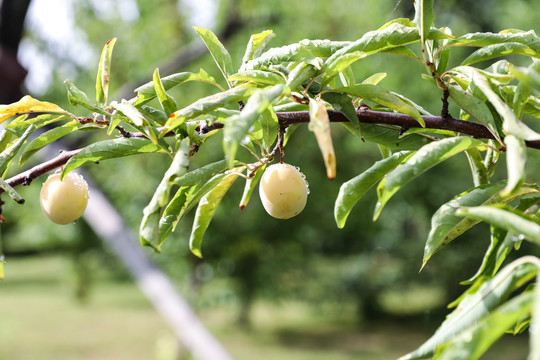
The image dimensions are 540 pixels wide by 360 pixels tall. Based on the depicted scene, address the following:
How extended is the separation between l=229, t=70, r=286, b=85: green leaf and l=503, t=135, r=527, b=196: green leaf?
8.8 inches

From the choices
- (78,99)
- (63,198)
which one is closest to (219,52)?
(78,99)

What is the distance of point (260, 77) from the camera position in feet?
1.72

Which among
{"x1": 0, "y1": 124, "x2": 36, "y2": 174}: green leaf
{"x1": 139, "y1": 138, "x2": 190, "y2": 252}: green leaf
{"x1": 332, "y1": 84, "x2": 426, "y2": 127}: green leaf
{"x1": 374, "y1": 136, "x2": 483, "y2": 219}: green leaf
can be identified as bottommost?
{"x1": 374, "y1": 136, "x2": 483, "y2": 219}: green leaf

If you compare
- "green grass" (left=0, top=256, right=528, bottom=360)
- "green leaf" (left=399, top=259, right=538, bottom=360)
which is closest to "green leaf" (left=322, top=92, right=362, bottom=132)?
"green leaf" (left=399, top=259, right=538, bottom=360)

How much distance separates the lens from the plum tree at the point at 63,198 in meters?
0.67

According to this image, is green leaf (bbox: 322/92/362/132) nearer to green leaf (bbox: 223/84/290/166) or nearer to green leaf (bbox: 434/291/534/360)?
green leaf (bbox: 223/84/290/166)

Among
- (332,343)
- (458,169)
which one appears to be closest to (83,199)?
(458,169)

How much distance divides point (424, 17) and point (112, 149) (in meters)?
0.35

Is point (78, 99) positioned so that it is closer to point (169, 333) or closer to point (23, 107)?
point (23, 107)

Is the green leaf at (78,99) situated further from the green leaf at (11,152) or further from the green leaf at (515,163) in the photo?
the green leaf at (515,163)

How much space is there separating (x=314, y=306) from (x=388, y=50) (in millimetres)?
5694

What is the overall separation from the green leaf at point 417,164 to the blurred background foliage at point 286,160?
3.28m

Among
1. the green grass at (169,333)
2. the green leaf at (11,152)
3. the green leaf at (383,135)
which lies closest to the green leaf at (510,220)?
the green leaf at (383,135)

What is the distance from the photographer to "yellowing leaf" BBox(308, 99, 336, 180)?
15.6 inches
